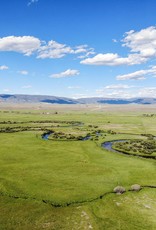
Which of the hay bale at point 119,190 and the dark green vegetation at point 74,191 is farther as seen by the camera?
the hay bale at point 119,190

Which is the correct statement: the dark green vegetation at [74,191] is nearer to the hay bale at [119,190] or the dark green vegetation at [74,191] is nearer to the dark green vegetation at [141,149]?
the hay bale at [119,190]

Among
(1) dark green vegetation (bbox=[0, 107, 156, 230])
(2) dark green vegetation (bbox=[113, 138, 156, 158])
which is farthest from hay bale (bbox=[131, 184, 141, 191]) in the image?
(2) dark green vegetation (bbox=[113, 138, 156, 158])

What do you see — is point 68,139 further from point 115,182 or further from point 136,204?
point 136,204

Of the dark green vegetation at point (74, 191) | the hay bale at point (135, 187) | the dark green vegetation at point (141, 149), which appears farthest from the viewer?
the dark green vegetation at point (141, 149)

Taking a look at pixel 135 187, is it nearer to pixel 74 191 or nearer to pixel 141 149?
pixel 74 191

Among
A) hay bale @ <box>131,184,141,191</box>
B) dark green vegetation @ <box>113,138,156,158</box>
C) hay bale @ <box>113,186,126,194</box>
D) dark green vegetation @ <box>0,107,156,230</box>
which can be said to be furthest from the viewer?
dark green vegetation @ <box>113,138,156,158</box>

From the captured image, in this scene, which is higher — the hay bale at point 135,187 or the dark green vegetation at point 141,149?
the dark green vegetation at point 141,149

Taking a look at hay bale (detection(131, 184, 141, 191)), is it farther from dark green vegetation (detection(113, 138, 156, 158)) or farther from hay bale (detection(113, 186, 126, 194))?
dark green vegetation (detection(113, 138, 156, 158))

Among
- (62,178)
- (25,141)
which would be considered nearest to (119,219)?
(62,178)

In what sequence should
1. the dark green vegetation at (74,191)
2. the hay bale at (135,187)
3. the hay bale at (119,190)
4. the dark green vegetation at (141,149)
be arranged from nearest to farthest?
the dark green vegetation at (74,191) → the hay bale at (119,190) → the hay bale at (135,187) → the dark green vegetation at (141,149)

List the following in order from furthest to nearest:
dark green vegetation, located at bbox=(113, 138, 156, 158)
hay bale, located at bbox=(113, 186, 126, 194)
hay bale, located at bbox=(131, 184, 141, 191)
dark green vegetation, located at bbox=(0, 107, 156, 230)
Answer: dark green vegetation, located at bbox=(113, 138, 156, 158), hay bale, located at bbox=(131, 184, 141, 191), hay bale, located at bbox=(113, 186, 126, 194), dark green vegetation, located at bbox=(0, 107, 156, 230)

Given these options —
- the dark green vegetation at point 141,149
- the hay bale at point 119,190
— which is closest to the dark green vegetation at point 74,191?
the hay bale at point 119,190
